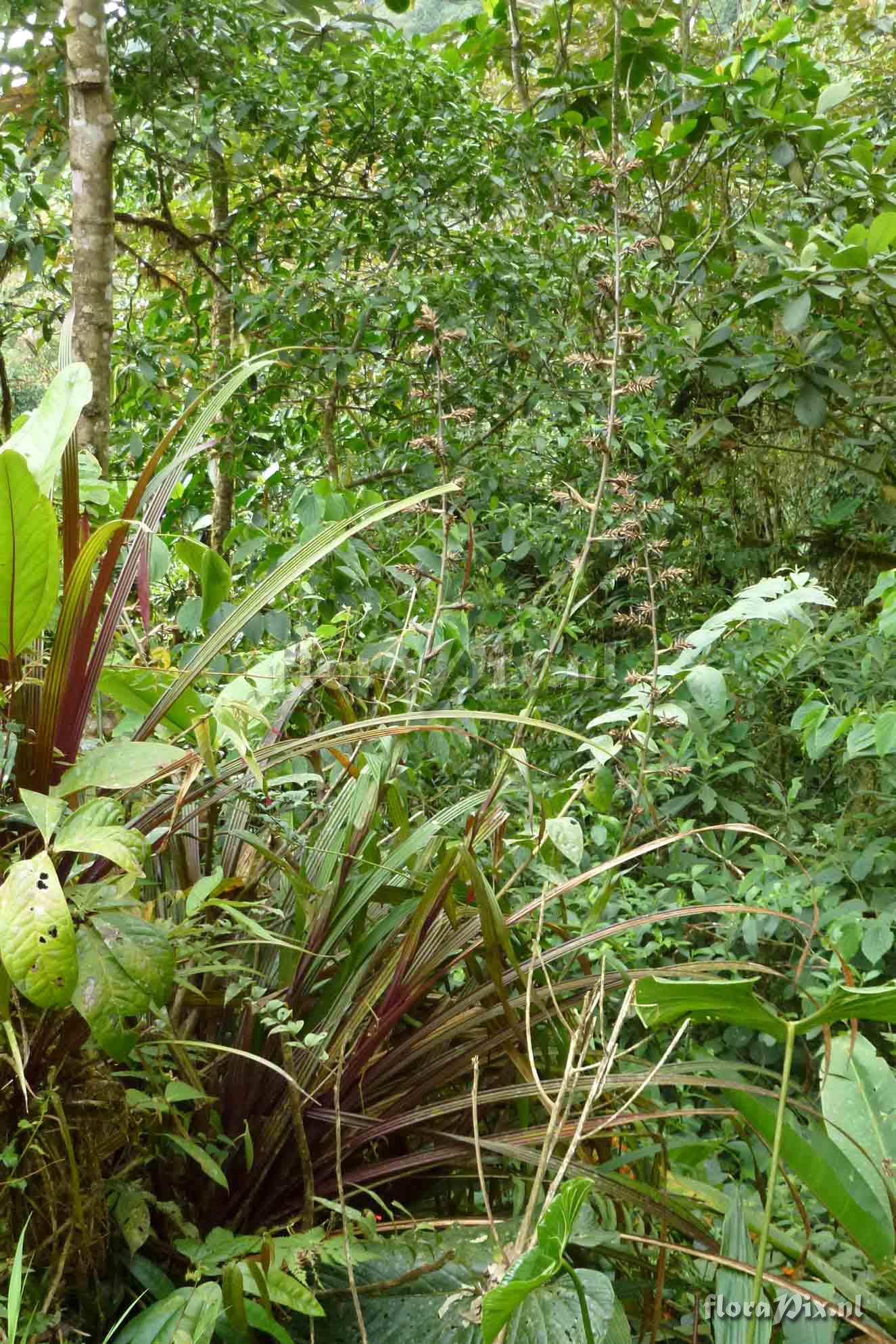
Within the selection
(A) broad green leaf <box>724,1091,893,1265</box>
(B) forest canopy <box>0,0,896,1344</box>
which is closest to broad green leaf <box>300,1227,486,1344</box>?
(B) forest canopy <box>0,0,896,1344</box>

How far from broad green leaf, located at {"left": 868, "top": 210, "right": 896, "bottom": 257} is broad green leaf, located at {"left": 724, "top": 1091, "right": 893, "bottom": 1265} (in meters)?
2.22

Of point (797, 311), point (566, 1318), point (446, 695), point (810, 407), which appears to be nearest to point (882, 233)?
point (797, 311)

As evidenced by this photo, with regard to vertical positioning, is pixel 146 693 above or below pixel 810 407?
above

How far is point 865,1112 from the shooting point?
125 cm

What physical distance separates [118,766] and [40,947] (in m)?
0.22

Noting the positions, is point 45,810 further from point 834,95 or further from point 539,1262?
point 834,95

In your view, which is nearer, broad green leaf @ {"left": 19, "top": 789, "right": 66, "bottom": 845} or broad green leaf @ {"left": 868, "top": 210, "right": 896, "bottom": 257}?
broad green leaf @ {"left": 19, "top": 789, "right": 66, "bottom": 845}

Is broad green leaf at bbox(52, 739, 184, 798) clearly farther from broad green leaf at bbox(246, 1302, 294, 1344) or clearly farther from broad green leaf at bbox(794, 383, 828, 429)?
broad green leaf at bbox(794, 383, 828, 429)

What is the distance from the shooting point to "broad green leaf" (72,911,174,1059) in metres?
0.91

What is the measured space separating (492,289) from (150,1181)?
107 inches

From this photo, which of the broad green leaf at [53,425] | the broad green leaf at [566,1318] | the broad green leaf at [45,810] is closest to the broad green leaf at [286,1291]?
the broad green leaf at [566,1318]

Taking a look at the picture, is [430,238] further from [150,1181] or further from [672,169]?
[150,1181]

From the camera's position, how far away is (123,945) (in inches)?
37.7

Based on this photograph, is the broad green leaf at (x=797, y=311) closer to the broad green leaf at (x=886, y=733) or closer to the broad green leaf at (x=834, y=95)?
the broad green leaf at (x=834, y=95)
